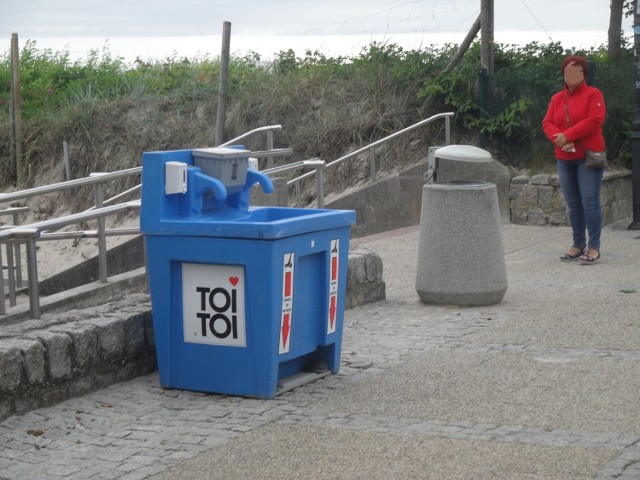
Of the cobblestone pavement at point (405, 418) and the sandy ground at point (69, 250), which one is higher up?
the cobblestone pavement at point (405, 418)

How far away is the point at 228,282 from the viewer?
6059 mm

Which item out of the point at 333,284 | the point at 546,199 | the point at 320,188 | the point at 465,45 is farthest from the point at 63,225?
the point at 465,45

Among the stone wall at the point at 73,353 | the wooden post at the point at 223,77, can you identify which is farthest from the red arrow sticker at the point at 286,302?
the wooden post at the point at 223,77

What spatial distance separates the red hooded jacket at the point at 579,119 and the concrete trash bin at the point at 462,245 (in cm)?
212

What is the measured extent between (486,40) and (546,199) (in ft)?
7.63

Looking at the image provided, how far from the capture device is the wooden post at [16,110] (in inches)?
713

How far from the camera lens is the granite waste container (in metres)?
5.98

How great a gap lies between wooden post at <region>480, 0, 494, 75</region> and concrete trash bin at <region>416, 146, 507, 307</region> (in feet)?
21.3

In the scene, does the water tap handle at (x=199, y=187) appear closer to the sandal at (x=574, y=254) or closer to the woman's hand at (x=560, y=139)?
the woman's hand at (x=560, y=139)

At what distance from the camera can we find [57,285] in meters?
14.6

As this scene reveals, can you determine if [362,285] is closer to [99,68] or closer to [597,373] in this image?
[597,373]

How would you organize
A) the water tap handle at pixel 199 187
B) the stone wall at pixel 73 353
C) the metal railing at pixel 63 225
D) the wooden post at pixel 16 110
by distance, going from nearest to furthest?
the stone wall at pixel 73 353 → the water tap handle at pixel 199 187 → the metal railing at pixel 63 225 → the wooden post at pixel 16 110

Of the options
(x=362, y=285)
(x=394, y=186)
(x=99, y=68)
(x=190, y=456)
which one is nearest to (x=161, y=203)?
(x=190, y=456)

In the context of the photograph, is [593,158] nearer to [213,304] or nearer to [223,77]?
[213,304]
